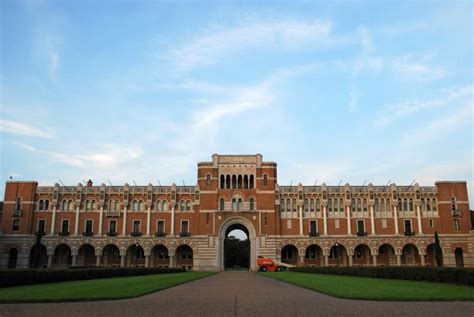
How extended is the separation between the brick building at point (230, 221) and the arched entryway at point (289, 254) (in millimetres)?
227

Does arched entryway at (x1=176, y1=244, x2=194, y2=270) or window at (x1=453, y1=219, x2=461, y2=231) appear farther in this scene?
arched entryway at (x1=176, y1=244, x2=194, y2=270)

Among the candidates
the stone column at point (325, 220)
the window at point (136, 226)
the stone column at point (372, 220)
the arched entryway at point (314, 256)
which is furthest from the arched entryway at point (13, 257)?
the stone column at point (372, 220)

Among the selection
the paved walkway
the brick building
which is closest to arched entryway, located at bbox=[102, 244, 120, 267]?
the brick building

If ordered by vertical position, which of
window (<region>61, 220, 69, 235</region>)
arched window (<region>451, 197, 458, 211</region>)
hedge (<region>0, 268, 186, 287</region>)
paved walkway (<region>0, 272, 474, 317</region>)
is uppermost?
arched window (<region>451, 197, 458, 211</region>)

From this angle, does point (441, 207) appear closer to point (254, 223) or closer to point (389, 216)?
point (389, 216)

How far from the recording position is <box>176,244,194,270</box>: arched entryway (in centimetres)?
A: 7069

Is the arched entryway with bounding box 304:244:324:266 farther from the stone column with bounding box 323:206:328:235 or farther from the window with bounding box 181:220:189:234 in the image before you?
the window with bounding box 181:220:189:234

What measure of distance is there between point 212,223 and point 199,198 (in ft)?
14.8

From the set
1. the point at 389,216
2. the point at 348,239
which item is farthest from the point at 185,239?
the point at 389,216

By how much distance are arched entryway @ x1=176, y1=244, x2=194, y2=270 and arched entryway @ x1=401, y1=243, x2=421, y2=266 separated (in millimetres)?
33195

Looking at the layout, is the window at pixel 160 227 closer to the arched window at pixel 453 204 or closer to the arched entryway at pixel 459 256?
the arched entryway at pixel 459 256

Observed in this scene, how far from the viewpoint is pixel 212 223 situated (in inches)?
2729

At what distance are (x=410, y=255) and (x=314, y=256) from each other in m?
14.8

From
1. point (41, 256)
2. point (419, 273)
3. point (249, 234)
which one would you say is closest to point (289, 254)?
point (249, 234)
